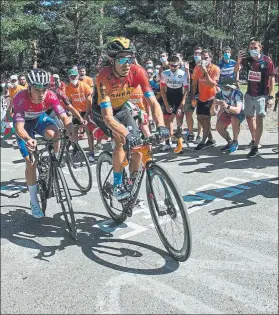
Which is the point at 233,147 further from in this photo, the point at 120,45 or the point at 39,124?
the point at 120,45

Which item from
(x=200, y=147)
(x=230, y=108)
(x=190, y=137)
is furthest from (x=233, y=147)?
(x=190, y=137)

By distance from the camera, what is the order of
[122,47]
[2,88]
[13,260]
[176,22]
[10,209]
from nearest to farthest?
[122,47] → [13,260] → [10,209] → [2,88] → [176,22]

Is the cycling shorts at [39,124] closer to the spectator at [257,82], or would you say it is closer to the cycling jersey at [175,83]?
the cycling jersey at [175,83]

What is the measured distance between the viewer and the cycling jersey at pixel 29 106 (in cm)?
486

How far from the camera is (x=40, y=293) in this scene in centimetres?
408

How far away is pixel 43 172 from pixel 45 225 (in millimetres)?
864

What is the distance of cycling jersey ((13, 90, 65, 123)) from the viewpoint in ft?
16.0

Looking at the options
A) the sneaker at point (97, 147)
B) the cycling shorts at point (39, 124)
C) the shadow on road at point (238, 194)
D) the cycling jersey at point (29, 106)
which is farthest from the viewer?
the sneaker at point (97, 147)

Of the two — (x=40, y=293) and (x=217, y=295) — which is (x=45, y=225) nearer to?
(x=40, y=293)

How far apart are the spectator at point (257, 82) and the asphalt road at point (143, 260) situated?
1.92 meters

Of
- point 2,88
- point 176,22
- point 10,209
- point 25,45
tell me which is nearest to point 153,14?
point 176,22

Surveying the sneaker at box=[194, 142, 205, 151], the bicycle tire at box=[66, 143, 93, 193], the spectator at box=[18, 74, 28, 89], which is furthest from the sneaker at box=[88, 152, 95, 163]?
the spectator at box=[18, 74, 28, 89]

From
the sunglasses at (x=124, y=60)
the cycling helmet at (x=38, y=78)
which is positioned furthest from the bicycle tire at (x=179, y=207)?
the cycling helmet at (x=38, y=78)

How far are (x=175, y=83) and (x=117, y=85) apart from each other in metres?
5.09
